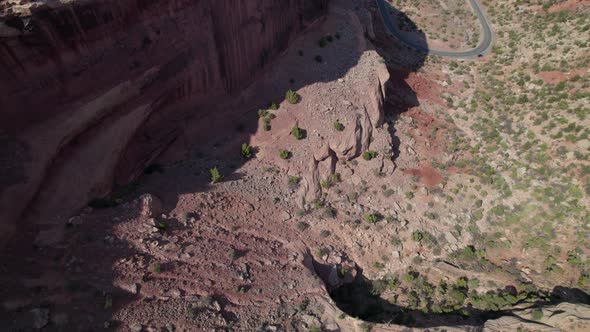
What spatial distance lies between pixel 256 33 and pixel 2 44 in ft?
66.1

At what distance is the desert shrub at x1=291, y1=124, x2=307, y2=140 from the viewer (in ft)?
103

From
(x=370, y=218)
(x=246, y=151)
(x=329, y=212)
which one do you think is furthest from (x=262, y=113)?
(x=370, y=218)

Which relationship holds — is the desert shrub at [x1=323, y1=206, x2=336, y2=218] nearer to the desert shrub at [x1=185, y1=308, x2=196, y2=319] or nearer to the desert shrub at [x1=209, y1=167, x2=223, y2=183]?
the desert shrub at [x1=209, y1=167, x2=223, y2=183]

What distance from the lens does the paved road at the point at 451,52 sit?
1981 inches

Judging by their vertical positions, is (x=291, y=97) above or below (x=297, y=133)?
above

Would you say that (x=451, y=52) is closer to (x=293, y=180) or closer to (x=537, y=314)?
(x=293, y=180)

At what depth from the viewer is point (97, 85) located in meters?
21.7

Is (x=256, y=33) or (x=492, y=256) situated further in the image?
(x=256, y=33)

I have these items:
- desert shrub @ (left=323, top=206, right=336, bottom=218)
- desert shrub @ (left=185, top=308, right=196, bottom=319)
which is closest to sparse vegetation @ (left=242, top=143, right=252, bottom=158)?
desert shrub @ (left=323, top=206, right=336, bottom=218)

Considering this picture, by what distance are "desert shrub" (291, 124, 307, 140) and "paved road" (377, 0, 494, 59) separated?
30.6 meters

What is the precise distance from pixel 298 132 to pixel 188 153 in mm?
10276

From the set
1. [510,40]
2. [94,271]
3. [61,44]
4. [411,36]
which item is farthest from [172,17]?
[510,40]

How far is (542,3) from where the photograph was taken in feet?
165

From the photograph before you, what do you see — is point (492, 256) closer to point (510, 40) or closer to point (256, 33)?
point (256, 33)
